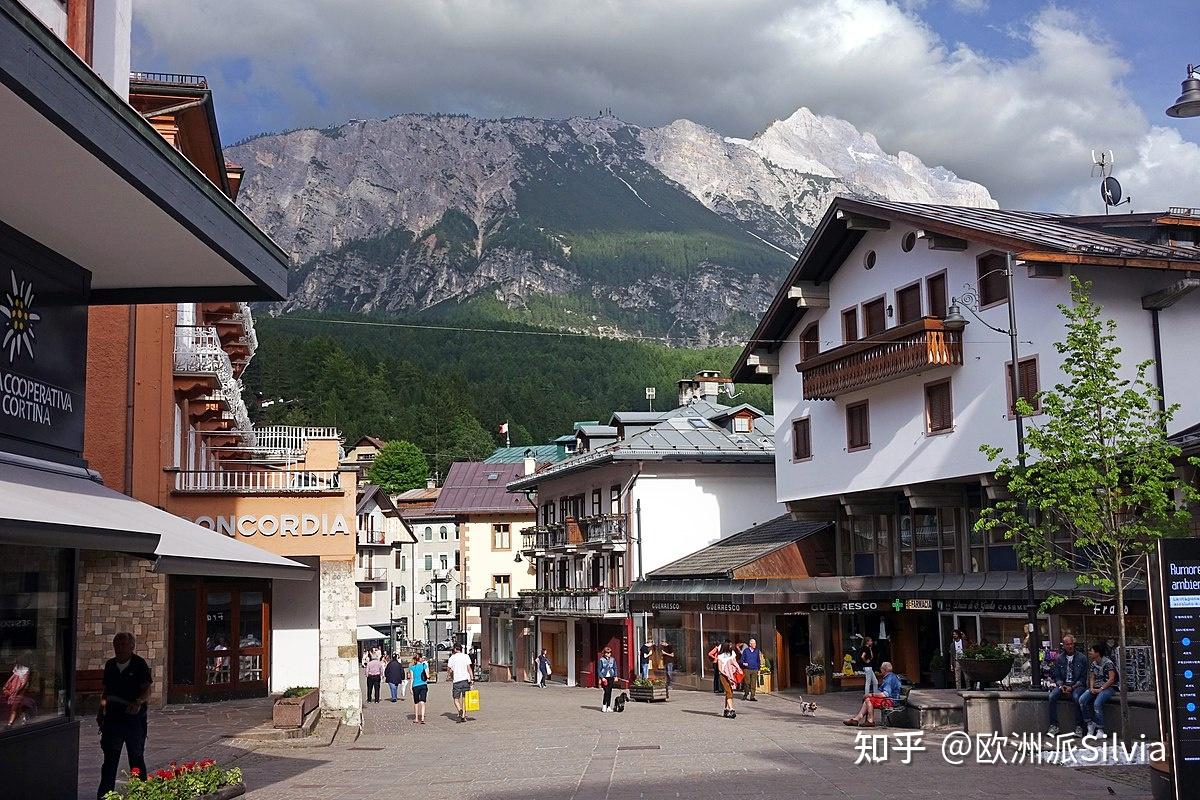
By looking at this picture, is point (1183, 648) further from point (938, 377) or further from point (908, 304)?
point (908, 304)

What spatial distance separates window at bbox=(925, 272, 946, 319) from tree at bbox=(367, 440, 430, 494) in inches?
4286

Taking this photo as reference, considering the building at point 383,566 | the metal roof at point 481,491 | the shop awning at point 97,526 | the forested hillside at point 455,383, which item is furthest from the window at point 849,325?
the forested hillside at point 455,383

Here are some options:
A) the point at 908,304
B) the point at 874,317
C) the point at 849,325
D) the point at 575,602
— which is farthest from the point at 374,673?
the point at 908,304

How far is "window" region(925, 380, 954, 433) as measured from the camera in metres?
31.6

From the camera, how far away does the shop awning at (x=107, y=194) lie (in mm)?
8000

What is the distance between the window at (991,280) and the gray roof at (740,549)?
10.6 meters

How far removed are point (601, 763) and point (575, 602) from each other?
1404 inches

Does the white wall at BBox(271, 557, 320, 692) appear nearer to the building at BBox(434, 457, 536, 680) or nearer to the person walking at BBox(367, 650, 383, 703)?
the person walking at BBox(367, 650, 383, 703)

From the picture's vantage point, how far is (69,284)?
39.5ft

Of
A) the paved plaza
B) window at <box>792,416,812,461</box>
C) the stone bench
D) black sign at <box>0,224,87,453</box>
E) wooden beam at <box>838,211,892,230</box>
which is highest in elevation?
wooden beam at <box>838,211,892,230</box>

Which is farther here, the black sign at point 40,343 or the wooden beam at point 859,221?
the wooden beam at point 859,221

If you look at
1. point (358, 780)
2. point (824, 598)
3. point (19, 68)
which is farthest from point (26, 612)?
point (824, 598)

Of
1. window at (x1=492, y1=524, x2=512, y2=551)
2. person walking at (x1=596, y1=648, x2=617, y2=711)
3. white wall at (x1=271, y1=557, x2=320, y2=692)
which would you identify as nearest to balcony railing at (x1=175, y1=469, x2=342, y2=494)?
white wall at (x1=271, y1=557, x2=320, y2=692)

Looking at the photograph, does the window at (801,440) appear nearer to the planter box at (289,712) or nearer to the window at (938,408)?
the window at (938,408)
